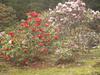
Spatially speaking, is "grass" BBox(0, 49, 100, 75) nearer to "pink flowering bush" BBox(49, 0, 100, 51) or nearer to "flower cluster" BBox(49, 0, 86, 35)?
"pink flowering bush" BBox(49, 0, 100, 51)

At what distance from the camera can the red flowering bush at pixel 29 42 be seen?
14.4 m

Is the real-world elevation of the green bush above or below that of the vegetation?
above

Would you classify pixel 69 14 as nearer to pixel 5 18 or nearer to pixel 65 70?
pixel 65 70

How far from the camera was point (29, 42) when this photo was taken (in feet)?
48.3

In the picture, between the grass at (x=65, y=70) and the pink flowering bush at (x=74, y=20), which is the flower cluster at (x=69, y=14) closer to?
the pink flowering bush at (x=74, y=20)

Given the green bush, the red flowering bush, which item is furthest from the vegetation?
the green bush

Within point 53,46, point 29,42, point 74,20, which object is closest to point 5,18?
point 74,20

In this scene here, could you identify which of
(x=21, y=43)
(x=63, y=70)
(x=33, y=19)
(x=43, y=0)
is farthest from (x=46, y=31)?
(x=43, y=0)

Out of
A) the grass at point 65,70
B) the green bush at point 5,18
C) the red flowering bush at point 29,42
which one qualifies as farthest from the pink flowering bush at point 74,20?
the green bush at point 5,18

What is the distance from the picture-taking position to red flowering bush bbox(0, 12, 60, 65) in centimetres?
1436

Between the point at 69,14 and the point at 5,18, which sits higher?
the point at 5,18

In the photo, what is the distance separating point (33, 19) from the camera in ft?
51.1

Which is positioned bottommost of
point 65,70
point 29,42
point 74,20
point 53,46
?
point 65,70

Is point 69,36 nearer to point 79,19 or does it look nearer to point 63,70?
point 79,19
